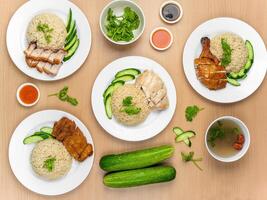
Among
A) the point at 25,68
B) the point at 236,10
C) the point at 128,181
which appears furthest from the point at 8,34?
the point at 236,10

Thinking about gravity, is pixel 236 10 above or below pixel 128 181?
above

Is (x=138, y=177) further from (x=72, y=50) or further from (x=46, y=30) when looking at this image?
(x=46, y=30)

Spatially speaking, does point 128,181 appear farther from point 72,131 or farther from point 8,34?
point 8,34

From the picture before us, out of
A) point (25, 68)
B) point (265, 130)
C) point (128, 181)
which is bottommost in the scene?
point (128, 181)

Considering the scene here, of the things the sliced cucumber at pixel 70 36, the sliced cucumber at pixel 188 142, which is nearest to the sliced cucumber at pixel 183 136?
the sliced cucumber at pixel 188 142

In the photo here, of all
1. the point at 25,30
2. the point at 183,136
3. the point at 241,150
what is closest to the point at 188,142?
the point at 183,136

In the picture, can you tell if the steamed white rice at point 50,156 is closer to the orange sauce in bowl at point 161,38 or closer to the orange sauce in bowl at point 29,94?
the orange sauce in bowl at point 29,94
